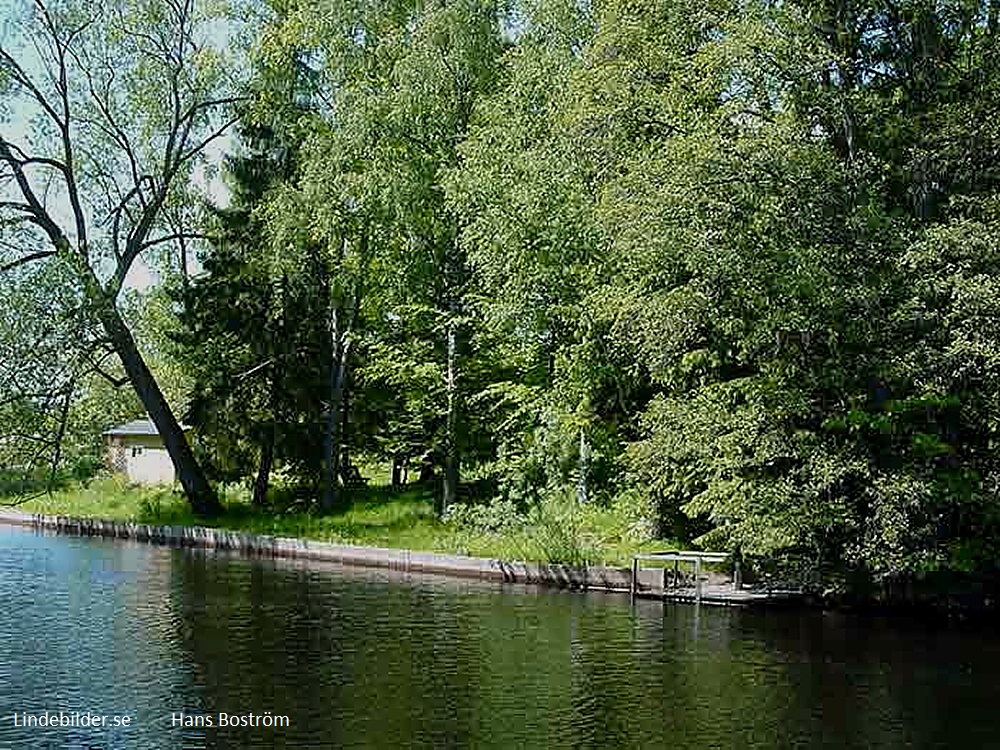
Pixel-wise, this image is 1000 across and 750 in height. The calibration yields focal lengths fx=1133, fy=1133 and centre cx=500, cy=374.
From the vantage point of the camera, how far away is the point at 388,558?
2556 cm

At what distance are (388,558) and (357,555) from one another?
1.18 meters

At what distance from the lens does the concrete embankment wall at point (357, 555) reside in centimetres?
2219

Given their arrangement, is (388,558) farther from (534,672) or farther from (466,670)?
(534,672)

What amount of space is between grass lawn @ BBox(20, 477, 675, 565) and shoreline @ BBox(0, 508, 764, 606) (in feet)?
1.46

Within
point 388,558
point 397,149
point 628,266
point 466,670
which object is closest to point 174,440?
point 388,558

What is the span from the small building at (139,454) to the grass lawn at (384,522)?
1.48 meters

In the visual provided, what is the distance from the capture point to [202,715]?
39.7ft

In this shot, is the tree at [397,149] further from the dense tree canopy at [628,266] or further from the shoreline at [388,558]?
the shoreline at [388,558]

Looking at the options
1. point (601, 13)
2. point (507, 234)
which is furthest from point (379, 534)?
point (601, 13)

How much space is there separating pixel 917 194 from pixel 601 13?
8219 mm

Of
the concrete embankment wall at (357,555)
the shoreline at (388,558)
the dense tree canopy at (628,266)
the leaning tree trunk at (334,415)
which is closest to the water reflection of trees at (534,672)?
the shoreline at (388,558)

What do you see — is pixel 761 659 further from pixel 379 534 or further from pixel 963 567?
pixel 379 534

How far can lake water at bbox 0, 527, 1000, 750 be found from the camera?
1178 centimetres

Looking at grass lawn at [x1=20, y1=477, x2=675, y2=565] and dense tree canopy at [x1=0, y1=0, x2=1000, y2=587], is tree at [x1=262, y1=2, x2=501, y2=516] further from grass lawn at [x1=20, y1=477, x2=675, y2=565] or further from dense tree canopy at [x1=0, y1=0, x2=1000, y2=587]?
grass lawn at [x1=20, y1=477, x2=675, y2=565]
